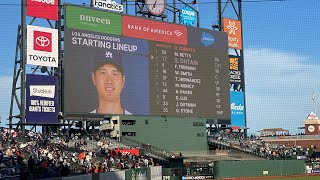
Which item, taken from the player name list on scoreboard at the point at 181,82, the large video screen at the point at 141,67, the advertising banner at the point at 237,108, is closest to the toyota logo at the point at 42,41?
the large video screen at the point at 141,67

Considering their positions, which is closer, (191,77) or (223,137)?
(191,77)

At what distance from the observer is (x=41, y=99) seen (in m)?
30.0

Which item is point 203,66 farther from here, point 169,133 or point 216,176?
point 216,176

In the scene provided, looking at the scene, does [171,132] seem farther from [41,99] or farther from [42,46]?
[42,46]

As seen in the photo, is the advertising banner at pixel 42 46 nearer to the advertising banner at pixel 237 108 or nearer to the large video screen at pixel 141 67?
the large video screen at pixel 141 67

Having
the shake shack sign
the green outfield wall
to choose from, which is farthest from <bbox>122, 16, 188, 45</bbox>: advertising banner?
the green outfield wall

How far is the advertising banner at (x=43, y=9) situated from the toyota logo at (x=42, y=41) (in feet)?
4.36

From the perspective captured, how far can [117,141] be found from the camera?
33.5 meters

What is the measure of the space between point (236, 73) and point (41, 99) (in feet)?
62.5

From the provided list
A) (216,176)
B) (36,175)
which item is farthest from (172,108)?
(36,175)

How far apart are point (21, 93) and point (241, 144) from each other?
1884cm

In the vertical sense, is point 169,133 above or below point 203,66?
below

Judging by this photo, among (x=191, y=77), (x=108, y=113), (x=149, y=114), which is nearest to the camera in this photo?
(x=108, y=113)

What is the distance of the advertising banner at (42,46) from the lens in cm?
3008
